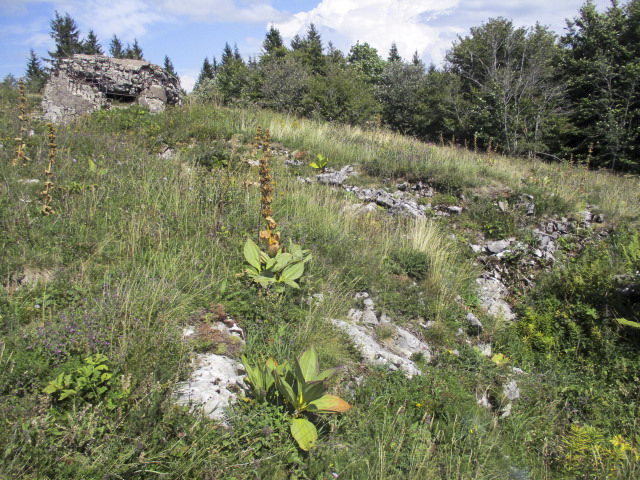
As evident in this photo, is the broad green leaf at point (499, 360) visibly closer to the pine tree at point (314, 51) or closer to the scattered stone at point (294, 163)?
the scattered stone at point (294, 163)

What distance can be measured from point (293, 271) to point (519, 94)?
21.9 meters

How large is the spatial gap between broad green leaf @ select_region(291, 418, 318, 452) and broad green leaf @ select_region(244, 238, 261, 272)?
1.77 meters

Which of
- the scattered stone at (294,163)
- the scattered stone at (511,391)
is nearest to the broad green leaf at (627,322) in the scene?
the scattered stone at (511,391)

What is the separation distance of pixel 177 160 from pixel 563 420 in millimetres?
7237

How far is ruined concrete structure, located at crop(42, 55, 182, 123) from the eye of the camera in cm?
1059

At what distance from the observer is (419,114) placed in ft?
91.3

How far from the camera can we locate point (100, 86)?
37.1 ft

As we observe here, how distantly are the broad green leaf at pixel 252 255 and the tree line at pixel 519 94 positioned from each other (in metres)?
10.8

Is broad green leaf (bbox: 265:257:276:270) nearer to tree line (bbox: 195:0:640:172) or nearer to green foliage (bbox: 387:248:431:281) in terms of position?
green foliage (bbox: 387:248:431:281)

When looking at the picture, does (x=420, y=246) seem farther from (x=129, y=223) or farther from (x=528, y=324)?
(x=129, y=223)

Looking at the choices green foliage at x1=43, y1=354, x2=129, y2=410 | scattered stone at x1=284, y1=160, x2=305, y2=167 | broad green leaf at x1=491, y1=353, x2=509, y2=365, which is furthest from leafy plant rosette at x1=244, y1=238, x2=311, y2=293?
scattered stone at x1=284, y1=160, x2=305, y2=167

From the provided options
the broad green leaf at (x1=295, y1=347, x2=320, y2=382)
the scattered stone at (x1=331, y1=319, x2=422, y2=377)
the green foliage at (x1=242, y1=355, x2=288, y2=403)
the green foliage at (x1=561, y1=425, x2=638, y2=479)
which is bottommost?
the green foliage at (x1=561, y1=425, x2=638, y2=479)

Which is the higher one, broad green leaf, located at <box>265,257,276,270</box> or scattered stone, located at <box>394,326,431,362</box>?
broad green leaf, located at <box>265,257,276,270</box>

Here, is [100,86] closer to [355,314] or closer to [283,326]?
[355,314]
